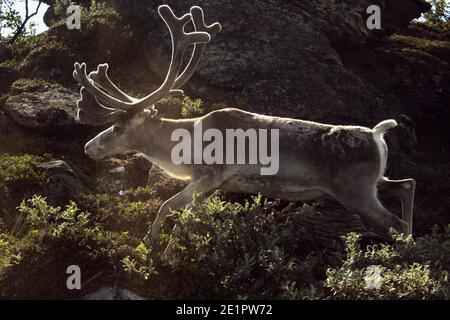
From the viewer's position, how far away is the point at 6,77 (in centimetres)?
1509

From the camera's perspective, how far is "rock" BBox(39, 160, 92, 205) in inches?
392

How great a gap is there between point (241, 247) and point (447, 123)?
8.07 metres

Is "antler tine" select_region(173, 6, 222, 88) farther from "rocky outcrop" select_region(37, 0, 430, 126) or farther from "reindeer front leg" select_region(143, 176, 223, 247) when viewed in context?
"rocky outcrop" select_region(37, 0, 430, 126)

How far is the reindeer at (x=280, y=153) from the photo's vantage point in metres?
8.80

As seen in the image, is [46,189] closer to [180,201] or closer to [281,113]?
[180,201]

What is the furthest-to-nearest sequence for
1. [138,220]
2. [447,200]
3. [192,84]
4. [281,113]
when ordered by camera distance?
1. [192,84]
2. [281,113]
3. [447,200]
4. [138,220]

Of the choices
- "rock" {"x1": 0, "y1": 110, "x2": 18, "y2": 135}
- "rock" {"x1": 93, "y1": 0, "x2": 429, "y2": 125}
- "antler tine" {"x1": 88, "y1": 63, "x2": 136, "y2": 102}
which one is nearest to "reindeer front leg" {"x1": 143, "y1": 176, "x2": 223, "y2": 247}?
"antler tine" {"x1": 88, "y1": 63, "x2": 136, "y2": 102}

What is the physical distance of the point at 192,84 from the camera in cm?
1375

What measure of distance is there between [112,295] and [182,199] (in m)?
2.02

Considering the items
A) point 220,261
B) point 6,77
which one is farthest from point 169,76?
point 6,77

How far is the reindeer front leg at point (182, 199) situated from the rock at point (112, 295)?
1262mm

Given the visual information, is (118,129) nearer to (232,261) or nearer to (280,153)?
(280,153)

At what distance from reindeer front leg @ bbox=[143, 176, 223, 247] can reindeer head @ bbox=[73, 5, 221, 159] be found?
138cm
